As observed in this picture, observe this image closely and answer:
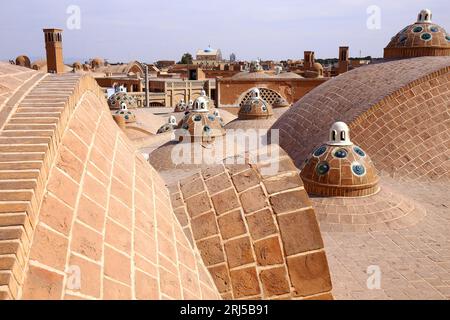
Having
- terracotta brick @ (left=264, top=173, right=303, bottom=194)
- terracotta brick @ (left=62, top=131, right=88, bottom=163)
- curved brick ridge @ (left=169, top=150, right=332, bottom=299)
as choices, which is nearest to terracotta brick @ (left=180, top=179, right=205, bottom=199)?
curved brick ridge @ (left=169, top=150, right=332, bottom=299)

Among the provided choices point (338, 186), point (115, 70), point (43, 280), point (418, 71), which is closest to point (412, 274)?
point (338, 186)

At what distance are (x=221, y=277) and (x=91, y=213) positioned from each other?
952 mm

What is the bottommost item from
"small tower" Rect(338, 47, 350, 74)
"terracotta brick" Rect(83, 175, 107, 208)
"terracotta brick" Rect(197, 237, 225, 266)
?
"terracotta brick" Rect(197, 237, 225, 266)

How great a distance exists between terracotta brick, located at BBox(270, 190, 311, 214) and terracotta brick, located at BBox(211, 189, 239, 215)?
25 centimetres

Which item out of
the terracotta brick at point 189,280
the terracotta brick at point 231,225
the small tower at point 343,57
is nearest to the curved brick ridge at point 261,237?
the terracotta brick at point 231,225

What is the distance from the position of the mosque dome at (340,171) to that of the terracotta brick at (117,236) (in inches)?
216

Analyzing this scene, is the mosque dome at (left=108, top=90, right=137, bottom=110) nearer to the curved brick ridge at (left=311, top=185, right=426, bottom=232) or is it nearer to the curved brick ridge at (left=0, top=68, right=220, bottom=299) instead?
the curved brick ridge at (left=311, top=185, right=426, bottom=232)

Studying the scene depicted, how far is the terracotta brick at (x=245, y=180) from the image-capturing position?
8.59 ft

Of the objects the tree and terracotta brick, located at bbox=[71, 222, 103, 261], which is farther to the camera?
the tree

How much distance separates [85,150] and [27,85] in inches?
41.6

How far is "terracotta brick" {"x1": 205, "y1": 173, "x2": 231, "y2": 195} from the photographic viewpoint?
2.69 m

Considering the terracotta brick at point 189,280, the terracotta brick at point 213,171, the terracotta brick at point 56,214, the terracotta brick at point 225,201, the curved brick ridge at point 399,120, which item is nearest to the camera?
the terracotta brick at point 56,214

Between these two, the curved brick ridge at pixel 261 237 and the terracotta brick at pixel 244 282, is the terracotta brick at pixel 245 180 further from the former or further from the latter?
the terracotta brick at pixel 244 282
